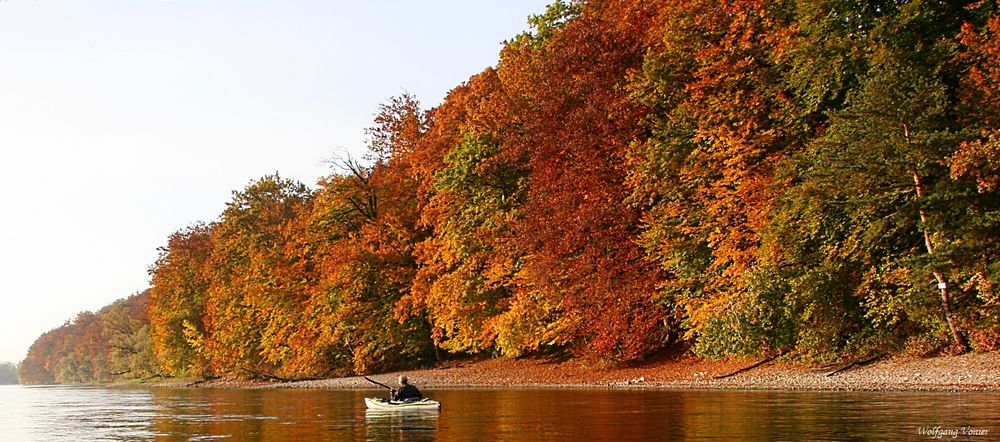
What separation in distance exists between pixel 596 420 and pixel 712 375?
57.6ft

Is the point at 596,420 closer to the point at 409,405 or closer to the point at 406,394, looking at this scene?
the point at 409,405

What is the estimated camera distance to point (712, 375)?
3878cm

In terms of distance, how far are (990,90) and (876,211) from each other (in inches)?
217

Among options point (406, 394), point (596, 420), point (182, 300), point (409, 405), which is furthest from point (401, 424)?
point (182, 300)

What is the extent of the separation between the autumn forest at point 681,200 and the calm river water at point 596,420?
6721mm

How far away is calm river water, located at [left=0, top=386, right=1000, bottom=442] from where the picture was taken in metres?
18.3

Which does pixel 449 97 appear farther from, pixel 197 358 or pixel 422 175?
pixel 197 358

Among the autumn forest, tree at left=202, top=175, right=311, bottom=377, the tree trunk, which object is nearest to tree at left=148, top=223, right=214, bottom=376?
tree at left=202, top=175, right=311, bottom=377

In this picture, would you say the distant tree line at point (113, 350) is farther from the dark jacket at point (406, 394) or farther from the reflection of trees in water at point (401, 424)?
the reflection of trees in water at point (401, 424)

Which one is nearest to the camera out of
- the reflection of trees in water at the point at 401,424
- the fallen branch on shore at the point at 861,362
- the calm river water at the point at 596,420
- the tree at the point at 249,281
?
the calm river water at the point at 596,420

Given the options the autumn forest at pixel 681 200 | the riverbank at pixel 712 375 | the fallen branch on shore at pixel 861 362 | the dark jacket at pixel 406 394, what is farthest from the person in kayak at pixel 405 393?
the fallen branch on shore at pixel 861 362

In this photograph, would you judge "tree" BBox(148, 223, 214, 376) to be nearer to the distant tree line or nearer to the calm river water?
the distant tree line

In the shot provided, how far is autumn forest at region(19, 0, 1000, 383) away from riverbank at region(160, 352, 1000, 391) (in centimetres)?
106

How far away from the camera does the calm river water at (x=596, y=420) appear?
18328 millimetres
